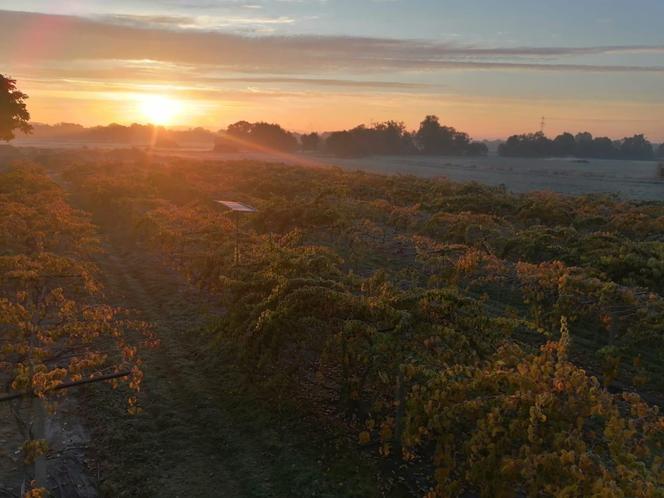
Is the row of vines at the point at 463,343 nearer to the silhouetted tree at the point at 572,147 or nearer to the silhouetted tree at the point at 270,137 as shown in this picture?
the silhouetted tree at the point at 270,137

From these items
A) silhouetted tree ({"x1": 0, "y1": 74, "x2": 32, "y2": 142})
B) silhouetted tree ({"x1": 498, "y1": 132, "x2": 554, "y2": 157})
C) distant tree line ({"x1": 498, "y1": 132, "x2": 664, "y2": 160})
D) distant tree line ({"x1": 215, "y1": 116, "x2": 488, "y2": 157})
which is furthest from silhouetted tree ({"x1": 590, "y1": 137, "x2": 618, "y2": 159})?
silhouetted tree ({"x1": 0, "y1": 74, "x2": 32, "y2": 142})

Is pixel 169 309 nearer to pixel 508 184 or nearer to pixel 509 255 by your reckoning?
pixel 509 255

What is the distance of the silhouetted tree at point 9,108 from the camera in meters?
38.1

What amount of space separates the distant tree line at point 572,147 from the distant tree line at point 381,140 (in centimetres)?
821

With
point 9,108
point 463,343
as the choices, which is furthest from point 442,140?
point 463,343

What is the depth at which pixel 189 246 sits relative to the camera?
1748cm

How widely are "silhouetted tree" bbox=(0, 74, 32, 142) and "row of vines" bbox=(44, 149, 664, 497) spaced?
1010 inches

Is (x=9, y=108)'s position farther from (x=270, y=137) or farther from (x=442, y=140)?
(x=442, y=140)

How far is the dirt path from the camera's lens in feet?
21.3

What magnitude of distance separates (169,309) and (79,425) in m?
5.37

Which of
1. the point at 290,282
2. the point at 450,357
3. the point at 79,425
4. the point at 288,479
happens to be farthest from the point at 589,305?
the point at 79,425

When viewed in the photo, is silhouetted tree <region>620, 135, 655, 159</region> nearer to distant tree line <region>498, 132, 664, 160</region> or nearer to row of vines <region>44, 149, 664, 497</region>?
distant tree line <region>498, 132, 664, 160</region>

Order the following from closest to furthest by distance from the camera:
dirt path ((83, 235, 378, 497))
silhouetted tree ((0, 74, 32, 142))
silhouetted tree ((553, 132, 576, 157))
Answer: dirt path ((83, 235, 378, 497)) → silhouetted tree ((0, 74, 32, 142)) → silhouetted tree ((553, 132, 576, 157))

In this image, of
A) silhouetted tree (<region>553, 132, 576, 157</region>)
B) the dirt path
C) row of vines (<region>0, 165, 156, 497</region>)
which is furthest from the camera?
silhouetted tree (<region>553, 132, 576, 157</region>)
